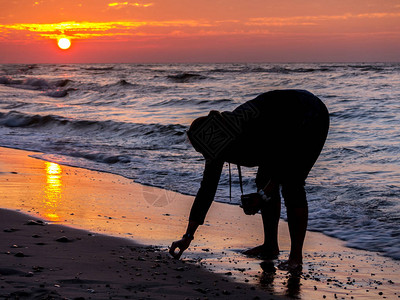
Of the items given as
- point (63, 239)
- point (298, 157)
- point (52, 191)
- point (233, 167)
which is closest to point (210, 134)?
point (298, 157)

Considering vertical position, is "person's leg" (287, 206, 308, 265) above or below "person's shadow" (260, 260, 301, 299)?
above

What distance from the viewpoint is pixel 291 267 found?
3877mm

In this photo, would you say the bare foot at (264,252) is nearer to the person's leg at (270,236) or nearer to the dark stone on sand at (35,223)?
the person's leg at (270,236)

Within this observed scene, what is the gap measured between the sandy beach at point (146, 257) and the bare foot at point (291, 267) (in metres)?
0.06

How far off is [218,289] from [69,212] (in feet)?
8.59

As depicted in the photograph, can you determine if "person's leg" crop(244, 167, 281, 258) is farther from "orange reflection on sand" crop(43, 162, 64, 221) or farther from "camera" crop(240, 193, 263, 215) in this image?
"orange reflection on sand" crop(43, 162, 64, 221)

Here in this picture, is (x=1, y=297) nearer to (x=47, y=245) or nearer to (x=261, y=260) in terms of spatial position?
(x=47, y=245)

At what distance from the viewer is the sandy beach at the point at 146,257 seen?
325cm

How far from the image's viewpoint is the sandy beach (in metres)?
3.25

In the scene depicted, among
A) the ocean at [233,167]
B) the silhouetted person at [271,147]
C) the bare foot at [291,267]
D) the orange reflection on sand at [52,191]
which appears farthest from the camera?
the ocean at [233,167]

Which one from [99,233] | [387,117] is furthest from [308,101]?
[387,117]

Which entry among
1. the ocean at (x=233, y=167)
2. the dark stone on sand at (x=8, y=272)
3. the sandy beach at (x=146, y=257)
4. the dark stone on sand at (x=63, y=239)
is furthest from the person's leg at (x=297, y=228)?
the dark stone on sand at (x=8, y=272)

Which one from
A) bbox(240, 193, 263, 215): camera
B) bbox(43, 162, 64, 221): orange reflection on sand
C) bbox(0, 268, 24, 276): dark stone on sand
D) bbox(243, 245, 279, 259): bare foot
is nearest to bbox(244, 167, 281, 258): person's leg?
bbox(243, 245, 279, 259): bare foot

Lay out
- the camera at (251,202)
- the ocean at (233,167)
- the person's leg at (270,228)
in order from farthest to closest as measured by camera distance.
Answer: the ocean at (233,167) < the person's leg at (270,228) < the camera at (251,202)
